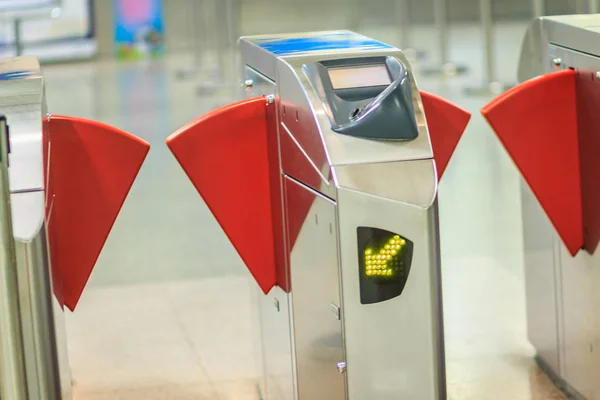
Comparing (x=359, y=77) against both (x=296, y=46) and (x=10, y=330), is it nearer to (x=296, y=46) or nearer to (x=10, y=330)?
(x=296, y=46)

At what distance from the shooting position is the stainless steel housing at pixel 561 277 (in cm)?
217

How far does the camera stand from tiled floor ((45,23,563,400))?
257 cm

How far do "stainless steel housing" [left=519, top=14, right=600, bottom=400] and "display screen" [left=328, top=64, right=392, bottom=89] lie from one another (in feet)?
1.60

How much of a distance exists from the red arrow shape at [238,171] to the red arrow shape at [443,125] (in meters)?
0.32

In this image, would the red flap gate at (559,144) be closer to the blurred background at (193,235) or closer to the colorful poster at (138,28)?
the blurred background at (193,235)

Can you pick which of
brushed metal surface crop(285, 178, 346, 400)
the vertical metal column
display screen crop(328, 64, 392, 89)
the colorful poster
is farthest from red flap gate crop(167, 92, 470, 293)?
the colorful poster

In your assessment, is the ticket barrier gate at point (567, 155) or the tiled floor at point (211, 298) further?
the tiled floor at point (211, 298)

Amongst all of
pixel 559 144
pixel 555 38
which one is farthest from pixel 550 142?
pixel 555 38

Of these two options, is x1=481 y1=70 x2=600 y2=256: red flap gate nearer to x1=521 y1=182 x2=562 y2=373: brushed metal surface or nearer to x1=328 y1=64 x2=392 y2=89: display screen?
x1=521 y1=182 x2=562 y2=373: brushed metal surface

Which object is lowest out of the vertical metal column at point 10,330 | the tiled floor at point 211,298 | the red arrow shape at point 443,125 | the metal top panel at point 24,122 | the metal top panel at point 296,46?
the tiled floor at point 211,298

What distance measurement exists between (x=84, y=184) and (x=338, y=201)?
650 millimetres

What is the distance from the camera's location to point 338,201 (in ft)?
5.28

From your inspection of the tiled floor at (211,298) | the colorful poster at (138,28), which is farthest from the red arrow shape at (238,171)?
the colorful poster at (138,28)

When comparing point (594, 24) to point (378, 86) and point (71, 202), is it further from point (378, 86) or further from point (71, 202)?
point (71, 202)
